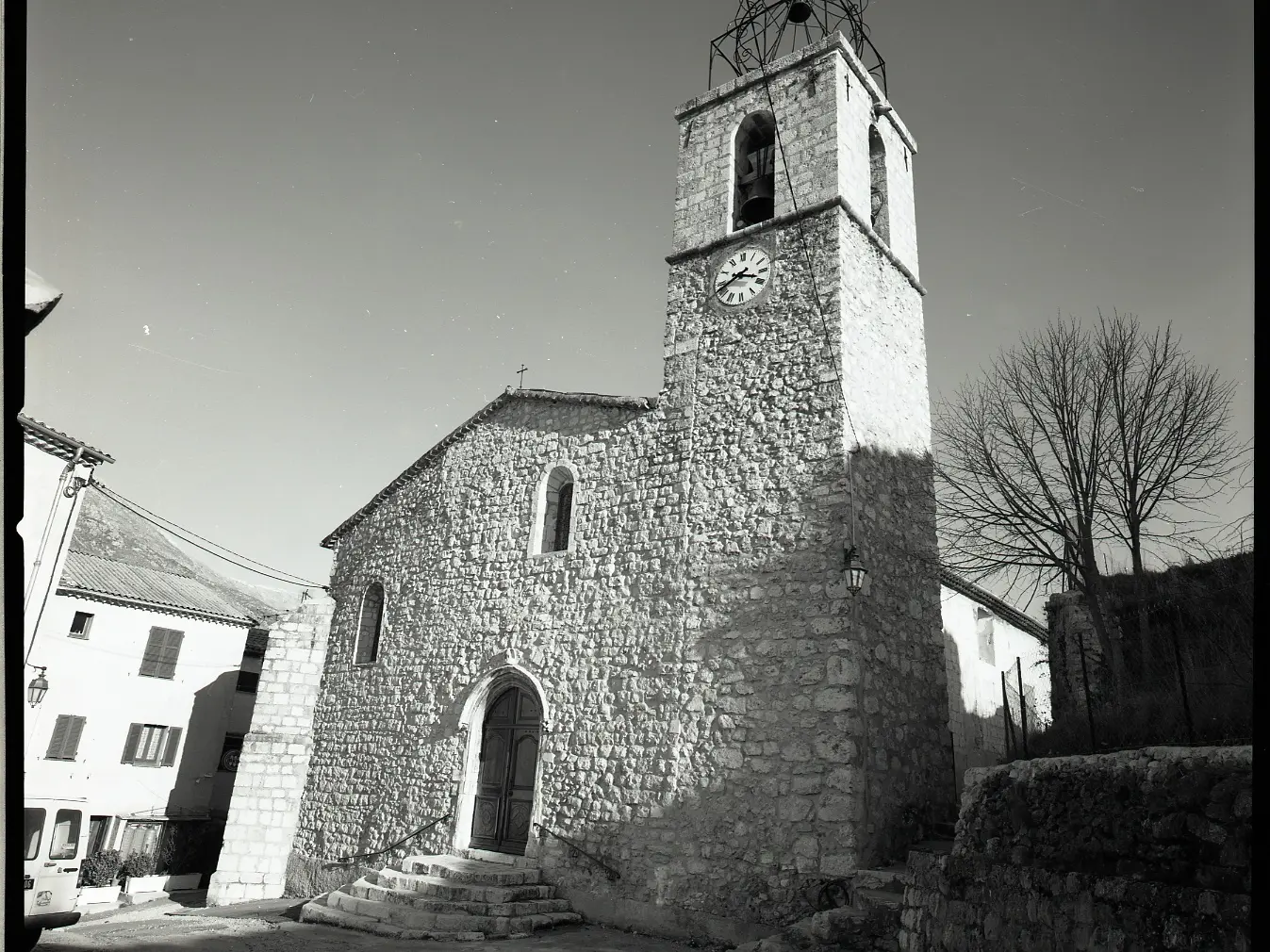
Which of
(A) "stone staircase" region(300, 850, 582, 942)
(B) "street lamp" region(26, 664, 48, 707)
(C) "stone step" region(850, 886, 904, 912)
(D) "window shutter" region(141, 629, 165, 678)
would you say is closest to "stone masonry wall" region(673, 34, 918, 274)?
(C) "stone step" region(850, 886, 904, 912)

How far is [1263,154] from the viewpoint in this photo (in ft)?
4.02

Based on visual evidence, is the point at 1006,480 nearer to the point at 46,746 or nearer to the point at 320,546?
the point at 320,546

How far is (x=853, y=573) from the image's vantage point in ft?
32.8

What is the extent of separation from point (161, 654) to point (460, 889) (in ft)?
58.5

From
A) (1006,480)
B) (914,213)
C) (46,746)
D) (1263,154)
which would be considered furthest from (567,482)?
(46,746)

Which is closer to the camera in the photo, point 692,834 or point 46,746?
point 692,834

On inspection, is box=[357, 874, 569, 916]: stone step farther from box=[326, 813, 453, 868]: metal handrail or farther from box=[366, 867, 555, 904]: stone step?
box=[326, 813, 453, 868]: metal handrail

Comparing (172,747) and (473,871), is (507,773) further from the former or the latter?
(172,747)

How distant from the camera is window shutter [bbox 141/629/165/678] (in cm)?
2353

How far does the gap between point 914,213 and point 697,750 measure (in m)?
10.7

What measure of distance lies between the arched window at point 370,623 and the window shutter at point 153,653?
1164 cm

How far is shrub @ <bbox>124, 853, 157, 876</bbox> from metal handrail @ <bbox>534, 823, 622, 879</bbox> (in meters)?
16.8

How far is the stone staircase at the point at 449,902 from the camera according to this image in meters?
9.80

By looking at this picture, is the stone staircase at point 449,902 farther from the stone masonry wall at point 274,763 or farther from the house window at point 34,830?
the house window at point 34,830
